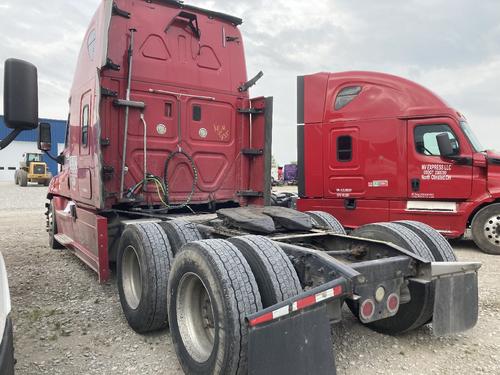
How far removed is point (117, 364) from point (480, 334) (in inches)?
117

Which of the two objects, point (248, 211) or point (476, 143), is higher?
point (476, 143)

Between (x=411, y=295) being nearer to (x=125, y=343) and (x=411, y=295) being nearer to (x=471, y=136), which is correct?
(x=125, y=343)

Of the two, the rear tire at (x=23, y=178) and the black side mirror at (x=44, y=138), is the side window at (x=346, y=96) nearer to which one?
the black side mirror at (x=44, y=138)

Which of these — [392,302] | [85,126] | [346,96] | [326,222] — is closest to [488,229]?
[346,96]

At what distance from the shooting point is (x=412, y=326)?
3.30m

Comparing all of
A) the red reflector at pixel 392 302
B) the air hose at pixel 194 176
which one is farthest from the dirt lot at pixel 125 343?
the air hose at pixel 194 176

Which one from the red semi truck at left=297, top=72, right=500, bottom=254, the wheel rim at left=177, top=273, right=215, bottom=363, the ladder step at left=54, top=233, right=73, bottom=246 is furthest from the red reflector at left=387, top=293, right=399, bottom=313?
the red semi truck at left=297, top=72, right=500, bottom=254

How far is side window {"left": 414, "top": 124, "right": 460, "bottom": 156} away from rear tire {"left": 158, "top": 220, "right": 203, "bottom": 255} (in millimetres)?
5037

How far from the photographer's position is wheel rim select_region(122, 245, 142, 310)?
3.93 metres

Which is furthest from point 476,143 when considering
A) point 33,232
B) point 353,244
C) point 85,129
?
point 33,232

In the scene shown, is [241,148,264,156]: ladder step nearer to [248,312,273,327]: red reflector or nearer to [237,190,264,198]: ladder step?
[237,190,264,198]: ladder step

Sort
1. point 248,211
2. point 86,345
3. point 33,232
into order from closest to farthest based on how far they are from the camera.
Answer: point 86,345, point 248,211, point 33,232

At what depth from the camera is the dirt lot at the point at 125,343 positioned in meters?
3.05

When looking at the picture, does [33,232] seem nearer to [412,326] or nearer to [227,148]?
[227,148]
